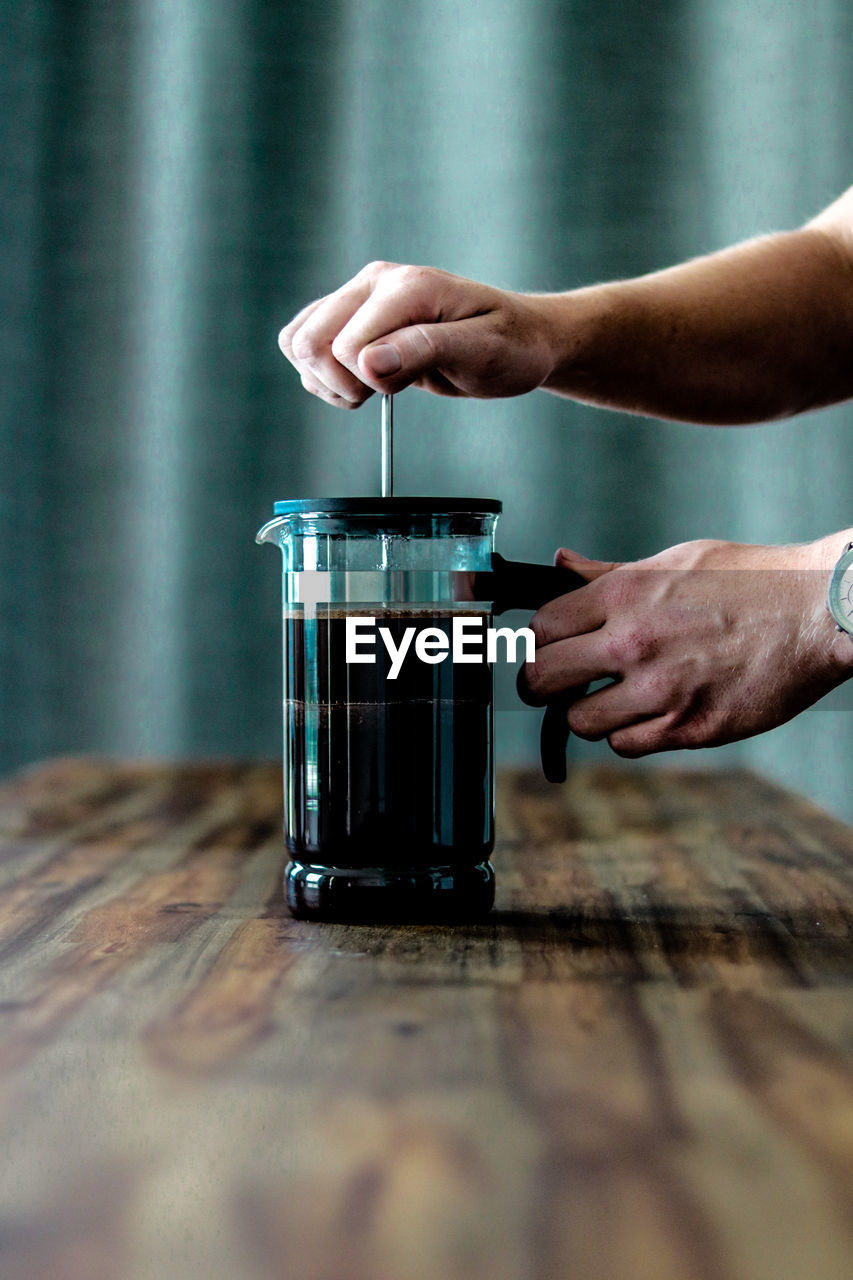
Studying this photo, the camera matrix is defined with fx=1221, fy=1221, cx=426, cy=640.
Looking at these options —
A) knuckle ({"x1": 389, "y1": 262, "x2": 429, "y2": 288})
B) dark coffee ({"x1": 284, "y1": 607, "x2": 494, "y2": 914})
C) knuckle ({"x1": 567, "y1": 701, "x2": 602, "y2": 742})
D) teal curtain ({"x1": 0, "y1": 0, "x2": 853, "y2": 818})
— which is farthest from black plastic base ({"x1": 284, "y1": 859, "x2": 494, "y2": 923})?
teal curtain ({"x1": 0, "y1": 0, "x2": 853, "y2": 818})

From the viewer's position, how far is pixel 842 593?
0.78 m

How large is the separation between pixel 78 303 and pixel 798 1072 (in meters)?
2.02

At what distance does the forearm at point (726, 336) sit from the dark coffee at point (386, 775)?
1.28 ft

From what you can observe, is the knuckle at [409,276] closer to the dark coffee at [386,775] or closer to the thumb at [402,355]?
the thumb at [402,355]

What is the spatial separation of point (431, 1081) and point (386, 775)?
0.26m

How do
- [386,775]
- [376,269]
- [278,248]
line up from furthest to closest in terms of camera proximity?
[278,248]
[376,269]
[386,775]

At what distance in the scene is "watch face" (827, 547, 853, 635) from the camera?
77 cm

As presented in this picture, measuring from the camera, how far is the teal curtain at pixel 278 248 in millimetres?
2166

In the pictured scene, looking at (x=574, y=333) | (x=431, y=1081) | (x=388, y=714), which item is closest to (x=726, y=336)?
(x=574, y=333)

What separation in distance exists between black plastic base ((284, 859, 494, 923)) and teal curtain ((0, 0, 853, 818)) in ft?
4.65

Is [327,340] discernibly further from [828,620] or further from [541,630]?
[828,620]

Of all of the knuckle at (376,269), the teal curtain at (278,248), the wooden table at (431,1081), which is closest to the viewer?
the wooden table at (431,1081)

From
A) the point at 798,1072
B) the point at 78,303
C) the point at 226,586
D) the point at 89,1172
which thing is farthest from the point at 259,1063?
the point at 78,303

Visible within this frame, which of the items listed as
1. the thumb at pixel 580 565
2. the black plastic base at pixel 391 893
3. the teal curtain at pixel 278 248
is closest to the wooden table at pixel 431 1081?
the black plastic base at pixel 391 893
